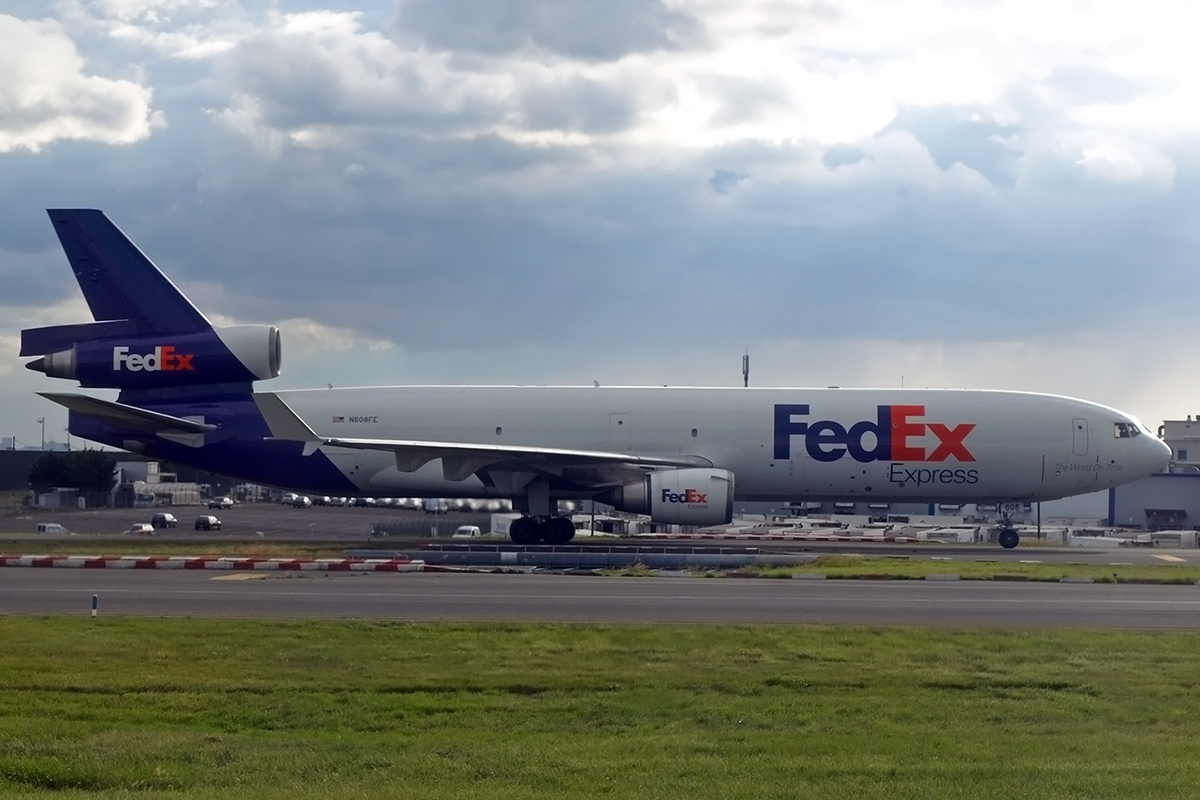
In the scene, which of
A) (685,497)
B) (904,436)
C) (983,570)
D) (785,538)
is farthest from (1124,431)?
(685,497)

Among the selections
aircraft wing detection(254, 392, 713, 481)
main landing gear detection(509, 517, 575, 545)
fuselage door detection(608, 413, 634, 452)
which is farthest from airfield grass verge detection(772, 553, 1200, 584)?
main landing gear detection(509, 517, 575, 545)

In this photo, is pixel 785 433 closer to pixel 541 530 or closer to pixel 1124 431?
pixel 541 530

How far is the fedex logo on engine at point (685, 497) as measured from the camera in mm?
30359

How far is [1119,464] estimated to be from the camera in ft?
111

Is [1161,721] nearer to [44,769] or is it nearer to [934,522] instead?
[44,769]

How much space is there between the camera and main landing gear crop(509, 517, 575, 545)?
105 ft

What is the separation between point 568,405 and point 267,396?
28.7ft

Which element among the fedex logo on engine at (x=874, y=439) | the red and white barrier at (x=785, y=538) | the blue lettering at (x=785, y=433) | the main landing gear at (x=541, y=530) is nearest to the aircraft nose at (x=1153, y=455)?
the fedex logo on engine at (x=874, y=439)

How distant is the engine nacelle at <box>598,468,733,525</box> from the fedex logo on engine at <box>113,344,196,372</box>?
41.7 ft

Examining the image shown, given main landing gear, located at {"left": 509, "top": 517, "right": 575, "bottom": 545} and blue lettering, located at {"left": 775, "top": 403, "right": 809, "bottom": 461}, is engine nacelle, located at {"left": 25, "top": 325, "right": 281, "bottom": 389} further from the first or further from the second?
blue lettering, located at {"left": 775, "top": 403, "right": 809, "bottom": 461}

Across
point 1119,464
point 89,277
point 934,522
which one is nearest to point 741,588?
point 1119,464

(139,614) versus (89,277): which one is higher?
(89,277)

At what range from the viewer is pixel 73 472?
79.9 metres

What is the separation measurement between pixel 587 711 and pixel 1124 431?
1120 inches
